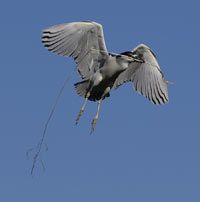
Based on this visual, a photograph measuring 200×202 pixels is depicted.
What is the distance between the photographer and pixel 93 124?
471 inches

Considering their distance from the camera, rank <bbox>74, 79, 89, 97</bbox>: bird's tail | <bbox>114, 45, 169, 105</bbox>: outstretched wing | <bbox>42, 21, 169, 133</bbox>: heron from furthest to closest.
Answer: <bbox>114, 45, 169, 105</bbox>: outstretched wing
<bbox>74, 79, 89, 97</bbox>: bird's tail
<bbox>42, 21, 169, 133</bbox>: heron

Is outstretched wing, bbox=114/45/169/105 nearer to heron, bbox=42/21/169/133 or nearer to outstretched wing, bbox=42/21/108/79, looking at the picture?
heron, bbox=42/21/169/133

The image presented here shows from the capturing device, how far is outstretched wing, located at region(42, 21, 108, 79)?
12391 mm

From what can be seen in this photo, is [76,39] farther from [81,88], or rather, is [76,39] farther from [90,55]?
[81,88]

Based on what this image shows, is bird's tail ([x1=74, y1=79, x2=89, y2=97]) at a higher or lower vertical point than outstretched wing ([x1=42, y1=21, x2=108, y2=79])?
lower

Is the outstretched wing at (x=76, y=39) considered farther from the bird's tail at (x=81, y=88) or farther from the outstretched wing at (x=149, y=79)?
the outstretched wing at (x=149, y=79)

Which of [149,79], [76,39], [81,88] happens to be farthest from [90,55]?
[149,79]

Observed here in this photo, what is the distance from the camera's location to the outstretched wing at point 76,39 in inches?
488

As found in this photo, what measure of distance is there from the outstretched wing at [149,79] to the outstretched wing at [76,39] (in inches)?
50.1

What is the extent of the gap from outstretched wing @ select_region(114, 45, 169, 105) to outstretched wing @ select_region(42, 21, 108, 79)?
4.18ft

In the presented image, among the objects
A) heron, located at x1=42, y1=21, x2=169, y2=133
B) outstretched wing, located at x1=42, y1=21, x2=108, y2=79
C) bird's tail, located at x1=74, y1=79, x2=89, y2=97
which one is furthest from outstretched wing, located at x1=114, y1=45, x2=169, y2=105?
outstretched wing, located at x1=42, y1=21, x2=108, y2=79

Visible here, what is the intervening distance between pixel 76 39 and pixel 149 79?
219cm

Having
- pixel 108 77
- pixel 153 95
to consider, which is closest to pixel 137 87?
pixel 153 95

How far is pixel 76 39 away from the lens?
40.8 feet
